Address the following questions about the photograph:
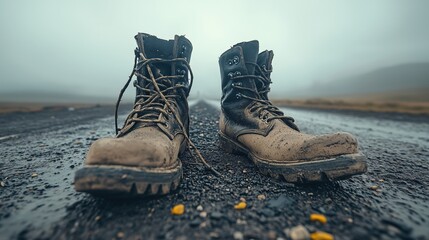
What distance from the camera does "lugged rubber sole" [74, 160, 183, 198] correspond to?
907 millimetres

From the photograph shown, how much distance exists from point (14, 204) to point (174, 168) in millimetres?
835

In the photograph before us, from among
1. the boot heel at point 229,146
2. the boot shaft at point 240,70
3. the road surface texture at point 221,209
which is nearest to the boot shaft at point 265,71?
the boot shaft at point 240,70

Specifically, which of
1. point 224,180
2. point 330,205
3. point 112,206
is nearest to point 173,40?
point 224,180

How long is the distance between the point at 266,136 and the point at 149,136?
Answer: 0.89 m

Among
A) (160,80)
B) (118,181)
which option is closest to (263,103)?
(160,80)

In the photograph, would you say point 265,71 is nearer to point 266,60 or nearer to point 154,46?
point 266,60

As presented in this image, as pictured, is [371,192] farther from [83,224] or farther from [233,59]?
[83,224]

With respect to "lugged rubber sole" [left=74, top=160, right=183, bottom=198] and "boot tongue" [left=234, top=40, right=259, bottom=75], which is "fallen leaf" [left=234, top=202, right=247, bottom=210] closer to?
"lugged rubber sole" [left=74, top=160, right=183, bottom=198]

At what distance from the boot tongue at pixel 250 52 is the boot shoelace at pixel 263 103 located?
0.05 metres

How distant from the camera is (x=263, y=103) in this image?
6.30 ft

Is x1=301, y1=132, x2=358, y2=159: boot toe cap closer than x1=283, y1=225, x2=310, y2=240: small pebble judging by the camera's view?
No

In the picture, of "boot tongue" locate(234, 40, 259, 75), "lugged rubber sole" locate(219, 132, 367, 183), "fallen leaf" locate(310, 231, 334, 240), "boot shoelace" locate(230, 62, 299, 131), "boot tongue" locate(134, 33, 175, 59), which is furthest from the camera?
"boot tongue" locate(234, 40, 259, 75)

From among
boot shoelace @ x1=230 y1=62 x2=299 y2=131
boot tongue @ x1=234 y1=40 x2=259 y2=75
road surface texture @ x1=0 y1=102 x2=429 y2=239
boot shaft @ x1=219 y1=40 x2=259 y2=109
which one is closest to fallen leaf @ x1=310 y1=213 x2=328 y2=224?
road surface texture @ x1=0 y1=102 x2=429 y2=239

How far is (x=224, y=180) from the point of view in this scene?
1379 millimetres
